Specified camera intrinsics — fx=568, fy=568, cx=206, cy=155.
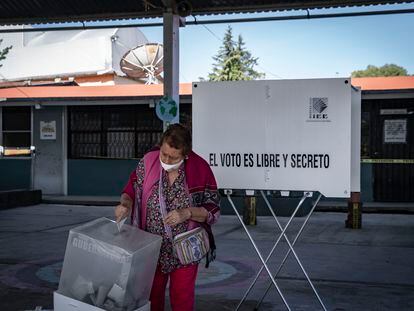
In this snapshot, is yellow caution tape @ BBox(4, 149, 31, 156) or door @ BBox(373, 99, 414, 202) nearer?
door @ BBox(373, 99, 414, 202)

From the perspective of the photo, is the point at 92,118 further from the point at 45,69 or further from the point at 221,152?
the point at 45,69

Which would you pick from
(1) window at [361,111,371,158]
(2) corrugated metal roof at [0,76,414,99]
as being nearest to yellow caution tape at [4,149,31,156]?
(2) corrugated metal roof at [0,76,414,99]

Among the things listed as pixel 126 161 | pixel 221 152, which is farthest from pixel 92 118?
pixel 221 152

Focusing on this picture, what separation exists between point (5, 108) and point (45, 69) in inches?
692

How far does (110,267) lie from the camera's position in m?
3.15

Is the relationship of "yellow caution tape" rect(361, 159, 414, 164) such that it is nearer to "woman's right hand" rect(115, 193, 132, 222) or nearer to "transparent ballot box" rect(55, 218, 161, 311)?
"woman's right hand" rect(115, 193, 132, 222)

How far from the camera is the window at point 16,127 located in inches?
671

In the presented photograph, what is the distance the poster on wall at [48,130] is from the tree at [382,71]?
163ft

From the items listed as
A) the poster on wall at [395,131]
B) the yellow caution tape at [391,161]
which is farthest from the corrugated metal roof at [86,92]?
the poster on wall at [395,131]

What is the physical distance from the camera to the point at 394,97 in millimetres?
13938

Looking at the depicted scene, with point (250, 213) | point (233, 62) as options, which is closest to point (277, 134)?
point (250, 213)

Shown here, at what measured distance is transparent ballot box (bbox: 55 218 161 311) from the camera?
3.11 meters

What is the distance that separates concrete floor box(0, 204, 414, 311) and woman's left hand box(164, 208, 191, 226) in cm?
236

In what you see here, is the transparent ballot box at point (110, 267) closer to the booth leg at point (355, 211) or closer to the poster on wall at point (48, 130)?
the booth leg at point (355, 211)
